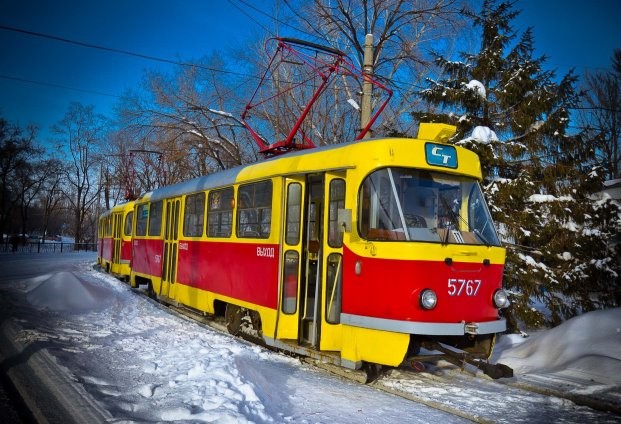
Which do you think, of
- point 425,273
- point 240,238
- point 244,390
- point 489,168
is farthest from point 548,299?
point 244,390

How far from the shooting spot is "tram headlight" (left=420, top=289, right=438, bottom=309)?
18.4 ft

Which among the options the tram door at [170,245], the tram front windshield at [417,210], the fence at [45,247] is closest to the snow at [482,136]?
the tram front windshield at [417,210]

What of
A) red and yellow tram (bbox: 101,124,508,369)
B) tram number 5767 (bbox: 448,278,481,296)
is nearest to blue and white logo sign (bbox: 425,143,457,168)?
red and yellow tram (bbox: 101,124,508,369)

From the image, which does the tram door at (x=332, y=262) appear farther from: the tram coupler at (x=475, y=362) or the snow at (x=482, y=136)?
the snow at (x=482, y=136)

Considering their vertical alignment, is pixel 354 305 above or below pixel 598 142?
below

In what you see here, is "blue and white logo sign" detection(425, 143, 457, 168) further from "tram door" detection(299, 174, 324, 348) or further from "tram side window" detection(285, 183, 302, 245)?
"tram side window" detection(285, 183, 302, 245)

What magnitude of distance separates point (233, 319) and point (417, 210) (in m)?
4.34

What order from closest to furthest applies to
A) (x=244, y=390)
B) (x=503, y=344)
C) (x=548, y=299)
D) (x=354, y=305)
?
(x=244, y=390) → (x=354, y=305) → (x=503, y=344) → (x=548, y=299)

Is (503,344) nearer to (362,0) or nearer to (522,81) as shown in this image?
(522,81)

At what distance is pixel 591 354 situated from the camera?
707 centimetres

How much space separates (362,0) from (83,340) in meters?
14.4

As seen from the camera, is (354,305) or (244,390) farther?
(354,305)

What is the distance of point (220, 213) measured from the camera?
941 centimetres

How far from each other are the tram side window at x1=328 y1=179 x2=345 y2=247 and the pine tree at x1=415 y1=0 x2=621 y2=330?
4276 millimetres
